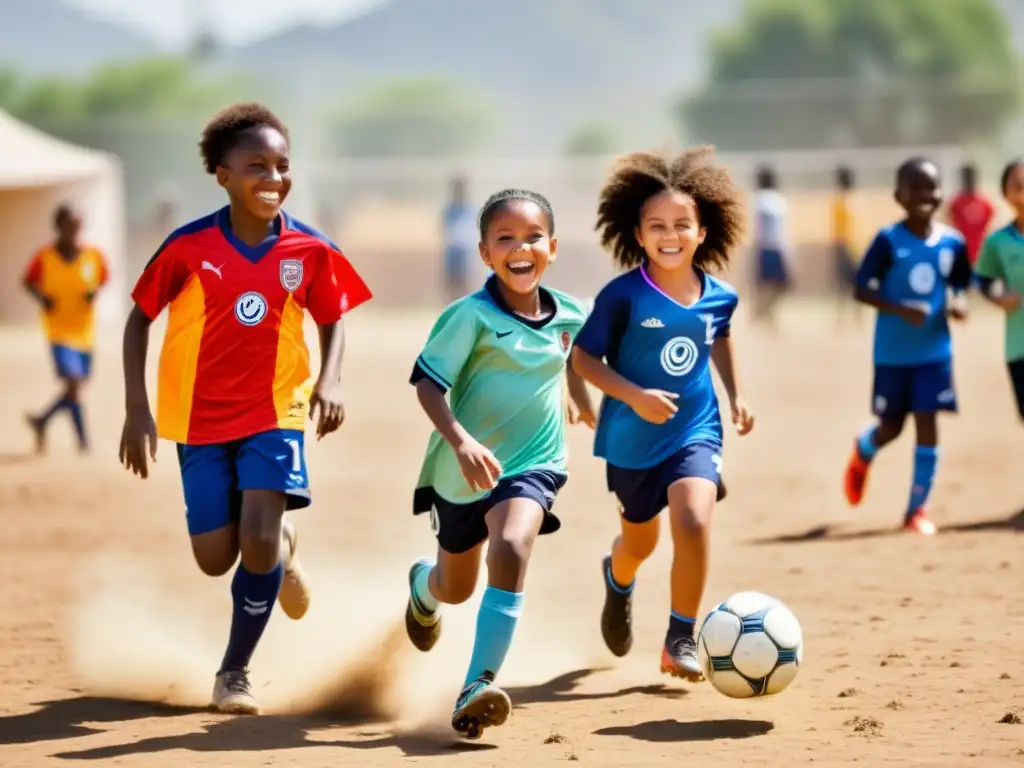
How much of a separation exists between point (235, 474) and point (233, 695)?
2.39 feet

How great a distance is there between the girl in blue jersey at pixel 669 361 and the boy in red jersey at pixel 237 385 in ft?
3.17

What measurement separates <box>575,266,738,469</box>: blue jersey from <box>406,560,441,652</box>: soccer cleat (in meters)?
0.77

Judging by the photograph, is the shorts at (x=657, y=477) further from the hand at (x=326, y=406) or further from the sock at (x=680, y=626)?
the hand at (x=326, y=406)

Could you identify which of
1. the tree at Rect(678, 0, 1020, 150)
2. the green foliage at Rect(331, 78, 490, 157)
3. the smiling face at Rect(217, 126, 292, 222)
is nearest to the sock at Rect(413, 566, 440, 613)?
the smiling face at Rect(217, 126, 292, 222)

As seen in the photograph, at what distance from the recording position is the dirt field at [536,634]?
549 cm

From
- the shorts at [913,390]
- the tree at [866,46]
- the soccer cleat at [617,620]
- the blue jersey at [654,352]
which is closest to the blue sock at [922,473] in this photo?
the shorts at [913,390]

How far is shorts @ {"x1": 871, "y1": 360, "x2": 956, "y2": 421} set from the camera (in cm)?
936

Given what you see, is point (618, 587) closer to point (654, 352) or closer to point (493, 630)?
point (654, 352)

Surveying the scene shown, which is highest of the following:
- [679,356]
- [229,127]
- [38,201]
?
[38,201]

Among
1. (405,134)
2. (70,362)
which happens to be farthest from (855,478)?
(405,134)

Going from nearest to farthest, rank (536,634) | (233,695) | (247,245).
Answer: (233,695) → (247,245) → (536,634)

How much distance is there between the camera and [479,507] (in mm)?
5770

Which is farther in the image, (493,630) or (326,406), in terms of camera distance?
(326,406)

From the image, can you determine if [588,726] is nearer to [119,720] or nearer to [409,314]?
[119,720]
